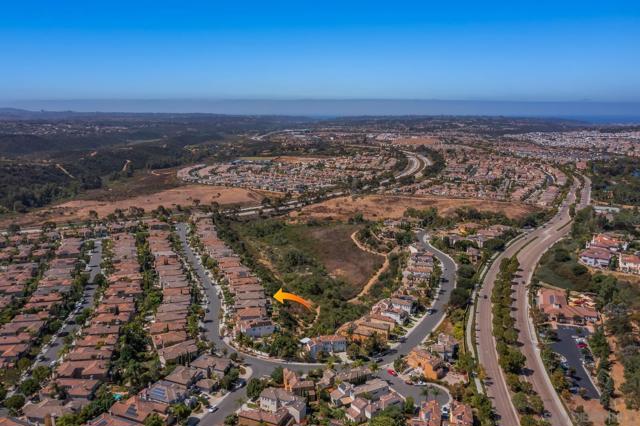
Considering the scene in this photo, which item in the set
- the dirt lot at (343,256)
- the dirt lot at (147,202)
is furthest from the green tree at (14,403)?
the dirt lot at (147,202)

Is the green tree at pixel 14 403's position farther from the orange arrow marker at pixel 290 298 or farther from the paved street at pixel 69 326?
the orange arrow marker at pixel 290 298

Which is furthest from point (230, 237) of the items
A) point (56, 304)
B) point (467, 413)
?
point (467, 413)

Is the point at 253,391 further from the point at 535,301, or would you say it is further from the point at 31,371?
the point at 535,301

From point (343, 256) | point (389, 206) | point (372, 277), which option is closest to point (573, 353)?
point (372, 277)

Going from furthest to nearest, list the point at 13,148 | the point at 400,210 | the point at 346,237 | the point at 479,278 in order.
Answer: the point at 13,148 → the point at 400,210 → the point at 346,237 → the point at 479,278

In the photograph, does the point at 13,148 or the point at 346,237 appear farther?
the point at 13,148
